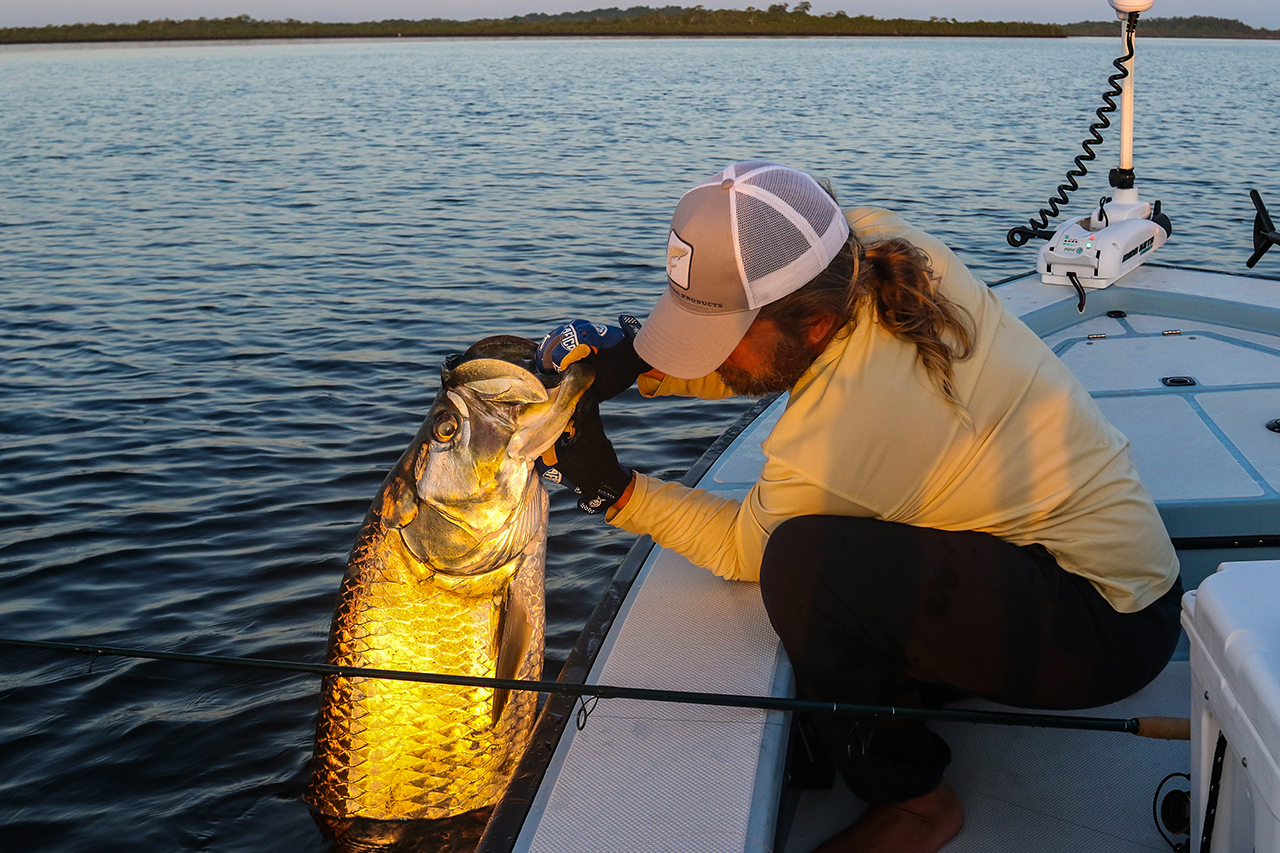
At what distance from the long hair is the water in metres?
2.08

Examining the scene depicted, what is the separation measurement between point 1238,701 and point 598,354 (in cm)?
143

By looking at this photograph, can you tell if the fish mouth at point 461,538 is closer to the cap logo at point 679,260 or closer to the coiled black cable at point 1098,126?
the cap logo at point 679,260

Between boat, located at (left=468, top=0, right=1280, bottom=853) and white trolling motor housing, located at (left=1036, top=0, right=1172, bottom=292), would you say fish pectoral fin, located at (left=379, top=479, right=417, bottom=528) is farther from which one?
white trolling motor housing, located at (left=1036, top=0, right=1172, bottom=292)

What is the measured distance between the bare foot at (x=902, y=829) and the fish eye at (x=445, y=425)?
115cm

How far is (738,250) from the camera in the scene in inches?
74.6

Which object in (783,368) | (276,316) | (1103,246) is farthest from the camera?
(276,316)

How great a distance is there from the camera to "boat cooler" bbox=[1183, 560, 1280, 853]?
4.24 feet

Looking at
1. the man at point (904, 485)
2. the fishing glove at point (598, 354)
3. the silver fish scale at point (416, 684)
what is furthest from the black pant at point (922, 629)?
the silver fish scale at point (416, 684)

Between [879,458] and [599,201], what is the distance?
11.4 metres

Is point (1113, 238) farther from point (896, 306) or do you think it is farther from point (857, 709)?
point (857, 709)

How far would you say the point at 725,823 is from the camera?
172 cm

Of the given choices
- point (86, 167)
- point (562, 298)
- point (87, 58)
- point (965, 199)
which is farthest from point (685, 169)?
point (87, 58)

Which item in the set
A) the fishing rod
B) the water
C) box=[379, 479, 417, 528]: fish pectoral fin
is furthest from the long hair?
the water

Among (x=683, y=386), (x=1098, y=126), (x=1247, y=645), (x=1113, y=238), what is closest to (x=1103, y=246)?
(x=1113, y=238)
